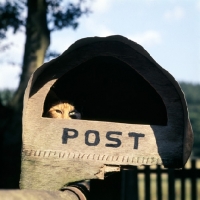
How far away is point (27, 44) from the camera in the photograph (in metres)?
7.22

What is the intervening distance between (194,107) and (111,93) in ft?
107

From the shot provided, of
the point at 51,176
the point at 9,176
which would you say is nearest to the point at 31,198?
the point at 51,176

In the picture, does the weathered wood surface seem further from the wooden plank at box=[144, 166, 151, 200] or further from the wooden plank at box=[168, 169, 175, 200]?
the wooden plank at box=[144, 166, 151, 200]

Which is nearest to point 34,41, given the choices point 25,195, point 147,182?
point 147,182

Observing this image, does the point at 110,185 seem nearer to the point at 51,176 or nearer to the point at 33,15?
the point at 51,176

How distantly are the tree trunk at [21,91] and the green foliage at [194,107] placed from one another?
25233 mm

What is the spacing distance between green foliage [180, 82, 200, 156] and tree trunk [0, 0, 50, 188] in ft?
82.8

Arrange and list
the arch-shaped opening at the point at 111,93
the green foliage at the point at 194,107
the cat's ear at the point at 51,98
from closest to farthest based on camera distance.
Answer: the arch-shaped opening at the point at 111,93 → the cat's ear at the point at 51,98 → the green foliage at the point at 194,107

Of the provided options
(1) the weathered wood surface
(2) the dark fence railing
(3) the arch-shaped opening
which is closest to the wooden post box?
(3) the arch-shaped opening

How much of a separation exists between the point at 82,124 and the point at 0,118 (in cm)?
451

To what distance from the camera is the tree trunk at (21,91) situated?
664 cm

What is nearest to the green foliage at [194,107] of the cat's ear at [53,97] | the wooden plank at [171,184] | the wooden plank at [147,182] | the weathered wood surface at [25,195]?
the wooden plank at [147,182]

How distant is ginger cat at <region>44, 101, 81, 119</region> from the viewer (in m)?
3.93

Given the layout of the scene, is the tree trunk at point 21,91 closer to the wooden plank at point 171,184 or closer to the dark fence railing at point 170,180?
the dark fence railing at point 170,180
